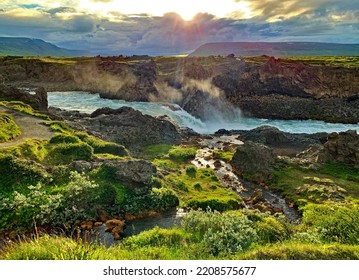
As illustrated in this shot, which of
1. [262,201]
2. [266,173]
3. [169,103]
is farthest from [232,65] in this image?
[262,201]

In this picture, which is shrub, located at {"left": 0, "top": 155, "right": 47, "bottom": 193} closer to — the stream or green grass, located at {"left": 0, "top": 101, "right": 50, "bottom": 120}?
the stream

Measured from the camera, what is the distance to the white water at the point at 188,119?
7969 centimetres

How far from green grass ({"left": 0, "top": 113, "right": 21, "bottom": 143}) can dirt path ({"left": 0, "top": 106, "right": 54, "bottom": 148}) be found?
1.70ft

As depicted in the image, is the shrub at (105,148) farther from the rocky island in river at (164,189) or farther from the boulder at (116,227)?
the boulder at (116,227)

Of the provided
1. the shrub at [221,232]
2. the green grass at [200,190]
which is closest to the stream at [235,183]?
the green grass at [200,190]

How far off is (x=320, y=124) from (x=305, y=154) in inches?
1472

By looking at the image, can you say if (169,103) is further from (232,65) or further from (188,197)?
(188,197)

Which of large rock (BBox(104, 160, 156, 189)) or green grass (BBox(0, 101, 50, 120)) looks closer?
large rock (BBox(104, 160, 156, 189))

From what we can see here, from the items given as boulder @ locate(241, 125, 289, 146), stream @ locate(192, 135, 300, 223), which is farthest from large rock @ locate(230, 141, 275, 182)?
boulder @ locate(241, 125, 289, 146)

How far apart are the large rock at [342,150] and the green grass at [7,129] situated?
115 feet

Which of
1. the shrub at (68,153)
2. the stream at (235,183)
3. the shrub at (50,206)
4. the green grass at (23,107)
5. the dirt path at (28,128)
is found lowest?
the stream at (235,183)

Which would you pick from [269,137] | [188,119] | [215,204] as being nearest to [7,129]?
[215,204]

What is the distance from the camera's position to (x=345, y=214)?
17953 millimetres

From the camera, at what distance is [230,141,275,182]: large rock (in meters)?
42.8
